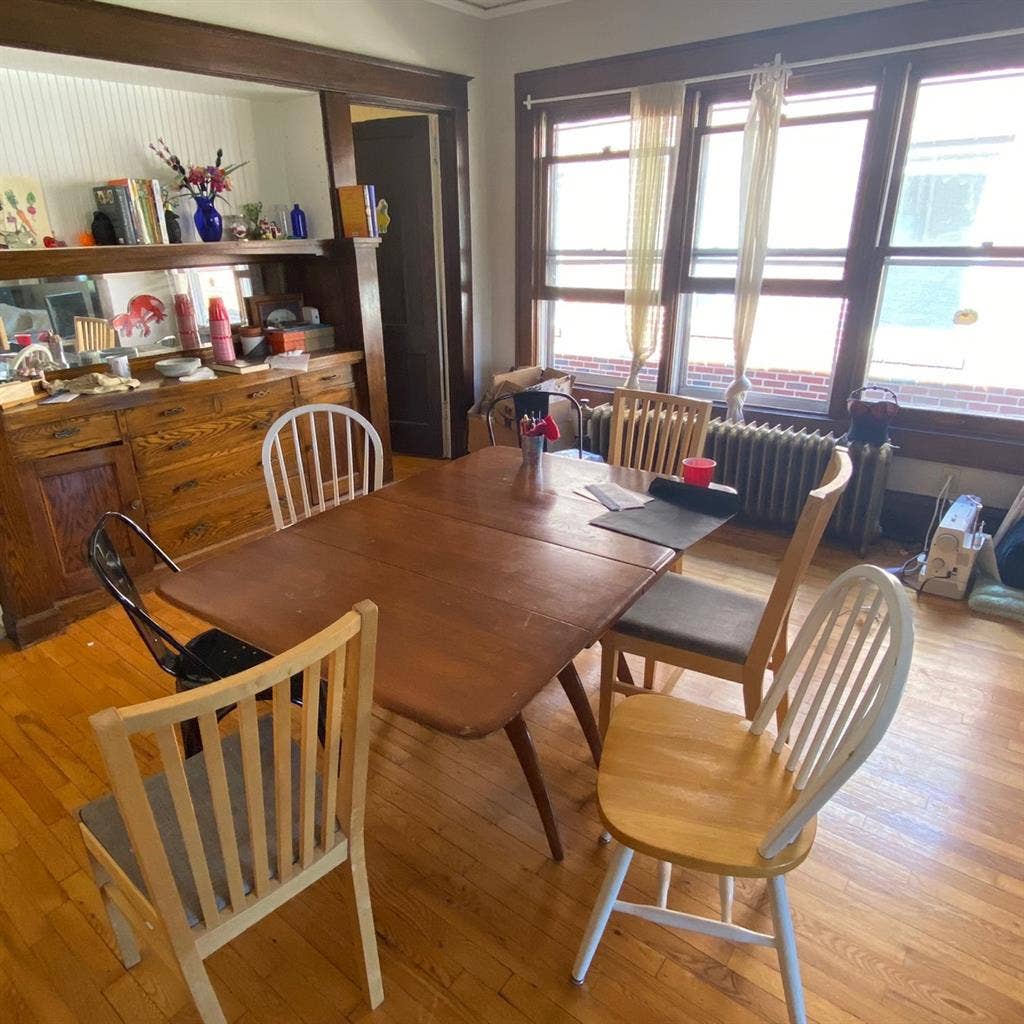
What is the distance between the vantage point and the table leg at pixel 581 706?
181cm

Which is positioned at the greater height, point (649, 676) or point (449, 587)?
point (449, 587)

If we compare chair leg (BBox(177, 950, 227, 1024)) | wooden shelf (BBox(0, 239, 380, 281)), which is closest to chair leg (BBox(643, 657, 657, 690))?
chair leg (BBox(177, 950, 227, 1024))

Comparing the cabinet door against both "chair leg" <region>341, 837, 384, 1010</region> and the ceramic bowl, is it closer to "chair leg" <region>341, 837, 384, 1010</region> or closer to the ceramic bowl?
the ceramic bowl

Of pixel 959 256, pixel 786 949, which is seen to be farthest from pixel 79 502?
pixel 959 256

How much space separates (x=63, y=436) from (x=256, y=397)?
0.88 m

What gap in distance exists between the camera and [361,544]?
180cm

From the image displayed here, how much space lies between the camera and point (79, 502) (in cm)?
275

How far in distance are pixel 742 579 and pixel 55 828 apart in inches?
106

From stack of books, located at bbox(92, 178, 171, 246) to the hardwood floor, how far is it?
6.73 ft

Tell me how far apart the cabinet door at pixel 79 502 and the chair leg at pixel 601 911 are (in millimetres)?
2406

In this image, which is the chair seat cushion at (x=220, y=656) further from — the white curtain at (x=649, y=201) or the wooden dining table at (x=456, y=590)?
the white curtain at (x=649, y=201)

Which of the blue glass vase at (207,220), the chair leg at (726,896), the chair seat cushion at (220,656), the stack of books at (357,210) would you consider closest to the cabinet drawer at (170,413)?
the blue glass vase at (207,220)

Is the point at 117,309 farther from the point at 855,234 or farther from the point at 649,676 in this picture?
the point at 855,234

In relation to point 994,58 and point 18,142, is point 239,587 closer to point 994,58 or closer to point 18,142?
point 18,142
